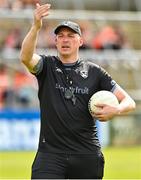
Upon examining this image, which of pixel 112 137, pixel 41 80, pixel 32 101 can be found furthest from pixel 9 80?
pixel 41 80

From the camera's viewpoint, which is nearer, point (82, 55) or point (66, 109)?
point (66, 109)

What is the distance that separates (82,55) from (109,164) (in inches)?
245

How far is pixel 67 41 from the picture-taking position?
8391 millimetres

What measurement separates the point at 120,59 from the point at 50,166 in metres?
17.8

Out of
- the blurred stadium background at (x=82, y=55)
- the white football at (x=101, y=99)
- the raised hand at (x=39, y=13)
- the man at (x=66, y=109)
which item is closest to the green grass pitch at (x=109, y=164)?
the blurred stadium background at (x=82, y=55)

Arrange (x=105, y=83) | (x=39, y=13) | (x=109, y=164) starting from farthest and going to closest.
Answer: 1. (x=109, y=164)
2. (x=105, y=83)
3. (x=39, y=13)

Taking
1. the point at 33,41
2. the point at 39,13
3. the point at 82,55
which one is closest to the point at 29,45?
the point at 33,41

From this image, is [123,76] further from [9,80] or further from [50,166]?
[50,166]

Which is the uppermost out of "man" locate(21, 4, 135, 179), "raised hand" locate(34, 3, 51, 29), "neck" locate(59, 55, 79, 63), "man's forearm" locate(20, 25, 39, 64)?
"raised hand" locate(34, 3, 51, 29)

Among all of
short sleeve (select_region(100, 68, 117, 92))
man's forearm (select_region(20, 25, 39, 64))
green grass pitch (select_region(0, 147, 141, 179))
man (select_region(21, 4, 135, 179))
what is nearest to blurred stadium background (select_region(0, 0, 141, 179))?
green grass pitch (select_region(0, 147, 141, 179))

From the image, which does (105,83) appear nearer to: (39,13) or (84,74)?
(84,74)

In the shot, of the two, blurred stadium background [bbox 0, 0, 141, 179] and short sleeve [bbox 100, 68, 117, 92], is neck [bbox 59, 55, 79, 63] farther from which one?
blurred stadium background [bbox 0, 0, 141, 179]

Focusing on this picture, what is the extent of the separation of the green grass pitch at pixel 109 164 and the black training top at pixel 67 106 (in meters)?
7.96

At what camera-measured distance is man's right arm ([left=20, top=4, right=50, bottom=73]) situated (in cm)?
818
